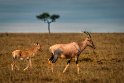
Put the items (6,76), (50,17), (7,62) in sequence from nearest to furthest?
(6,76) < (7,62) < (50,17)

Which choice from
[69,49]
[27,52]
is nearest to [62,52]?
[69,49]

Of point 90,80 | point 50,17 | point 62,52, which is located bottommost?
point 90,80

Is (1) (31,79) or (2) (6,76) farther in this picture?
(2) (6,76)

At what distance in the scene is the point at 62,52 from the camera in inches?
663

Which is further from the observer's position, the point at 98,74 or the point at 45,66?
the point at 45,66

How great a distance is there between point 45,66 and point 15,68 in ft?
A: 5.66

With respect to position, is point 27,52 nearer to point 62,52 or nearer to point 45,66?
point 45,66

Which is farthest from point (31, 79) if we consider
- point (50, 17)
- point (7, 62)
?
point (50, 17)

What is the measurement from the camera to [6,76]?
15.1 meters

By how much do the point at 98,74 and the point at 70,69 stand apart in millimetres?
2537

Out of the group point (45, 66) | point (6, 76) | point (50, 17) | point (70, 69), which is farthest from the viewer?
point (50, 17)

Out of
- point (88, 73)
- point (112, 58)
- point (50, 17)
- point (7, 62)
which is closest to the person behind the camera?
point (88, 73)

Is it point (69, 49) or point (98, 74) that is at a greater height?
point (69, 49)

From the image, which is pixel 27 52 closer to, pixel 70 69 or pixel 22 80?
pixel 70 69
